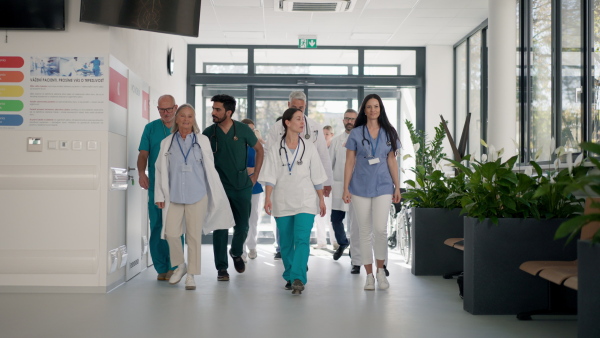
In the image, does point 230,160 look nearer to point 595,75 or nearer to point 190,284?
point 190,284

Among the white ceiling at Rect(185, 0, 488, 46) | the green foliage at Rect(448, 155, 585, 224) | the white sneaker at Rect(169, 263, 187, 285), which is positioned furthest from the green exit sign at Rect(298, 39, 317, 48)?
the green foliage at Rect(448, 155, 585, 224)

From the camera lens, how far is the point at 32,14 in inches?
212

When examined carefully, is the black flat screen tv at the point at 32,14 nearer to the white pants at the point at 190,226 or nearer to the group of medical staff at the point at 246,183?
the group of medical staff at the point at 246,183

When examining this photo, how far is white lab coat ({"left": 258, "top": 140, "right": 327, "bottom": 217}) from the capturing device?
17.6 feet

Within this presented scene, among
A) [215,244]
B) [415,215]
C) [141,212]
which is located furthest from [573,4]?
[141,212]

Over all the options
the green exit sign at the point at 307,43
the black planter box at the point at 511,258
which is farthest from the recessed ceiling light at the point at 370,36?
the black planter box at the point at 511,258

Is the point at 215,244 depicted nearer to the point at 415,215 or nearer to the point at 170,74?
the point at 415,215

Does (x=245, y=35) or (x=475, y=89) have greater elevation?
(x=245, y=35)

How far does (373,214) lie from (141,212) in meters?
2.44

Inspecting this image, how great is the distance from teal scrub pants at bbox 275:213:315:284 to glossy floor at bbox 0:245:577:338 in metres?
0.19

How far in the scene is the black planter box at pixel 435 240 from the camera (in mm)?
6480

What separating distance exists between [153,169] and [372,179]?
1914 millimetres

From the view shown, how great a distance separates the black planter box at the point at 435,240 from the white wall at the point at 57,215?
2.77m

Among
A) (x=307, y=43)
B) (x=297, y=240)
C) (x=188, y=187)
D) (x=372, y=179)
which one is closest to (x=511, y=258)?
(x=372, y=179)
